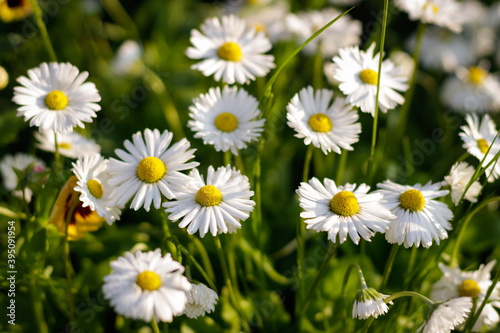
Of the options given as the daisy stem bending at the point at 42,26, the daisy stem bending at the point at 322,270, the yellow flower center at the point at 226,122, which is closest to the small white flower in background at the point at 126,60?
the daisy stem bending at the point at 42,26

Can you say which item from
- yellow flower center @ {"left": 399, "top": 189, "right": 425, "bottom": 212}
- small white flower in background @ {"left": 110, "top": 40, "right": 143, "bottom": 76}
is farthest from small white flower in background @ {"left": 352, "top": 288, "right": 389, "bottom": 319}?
small white flower in background @ {"left": 110, "top": 40, "right": 143, "bottom": 76}

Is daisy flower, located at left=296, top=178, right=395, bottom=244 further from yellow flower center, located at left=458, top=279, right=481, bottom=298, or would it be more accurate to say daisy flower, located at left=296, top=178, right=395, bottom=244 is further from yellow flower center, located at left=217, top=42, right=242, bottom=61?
yellow flower center, located at left=217, top=42, right=242, bottom=61

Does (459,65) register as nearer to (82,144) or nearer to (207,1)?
(207,1)

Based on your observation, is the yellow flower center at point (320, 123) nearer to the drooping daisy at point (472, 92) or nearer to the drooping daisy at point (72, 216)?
the drooping daisy at point (72, 216)

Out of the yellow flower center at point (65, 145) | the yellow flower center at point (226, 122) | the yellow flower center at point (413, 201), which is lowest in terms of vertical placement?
the yellow flower center at point (413, 201)

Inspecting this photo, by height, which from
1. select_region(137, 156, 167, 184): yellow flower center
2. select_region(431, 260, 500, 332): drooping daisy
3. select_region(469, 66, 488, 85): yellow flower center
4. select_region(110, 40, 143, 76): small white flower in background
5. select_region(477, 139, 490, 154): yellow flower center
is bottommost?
select_region(431, 260, 500, 332): drooping daisy

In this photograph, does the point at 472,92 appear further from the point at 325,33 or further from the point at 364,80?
the point at 364,80
